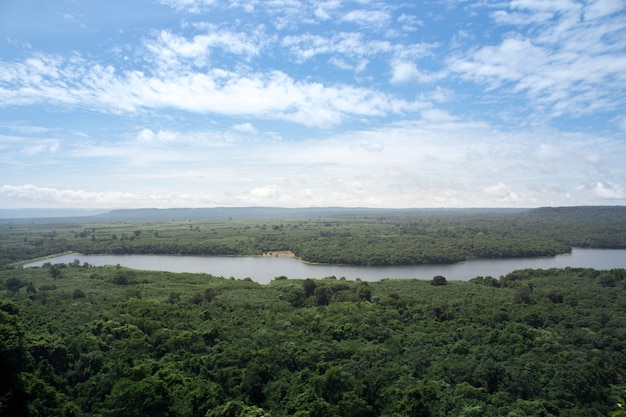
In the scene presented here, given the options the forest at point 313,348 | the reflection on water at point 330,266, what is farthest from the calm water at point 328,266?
the forest at point 313,348

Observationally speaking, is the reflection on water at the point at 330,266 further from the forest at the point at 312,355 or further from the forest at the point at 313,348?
the forest at the point at 312,355

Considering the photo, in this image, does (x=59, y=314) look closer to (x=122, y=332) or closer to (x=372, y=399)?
(x=122, y=332)

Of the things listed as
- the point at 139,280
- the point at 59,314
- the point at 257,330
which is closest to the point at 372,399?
the point at 257,330

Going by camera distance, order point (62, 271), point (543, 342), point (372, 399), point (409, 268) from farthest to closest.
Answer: point (409, 268) < point (62, 271) < point (543, 342) < point (372, 399)

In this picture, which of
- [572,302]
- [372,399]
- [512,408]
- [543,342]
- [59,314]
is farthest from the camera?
Answer: [572,302]

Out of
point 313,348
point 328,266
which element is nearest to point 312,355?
point 313,348

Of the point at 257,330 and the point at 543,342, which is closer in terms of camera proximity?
the point at 543,342

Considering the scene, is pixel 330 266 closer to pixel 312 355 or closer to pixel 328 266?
pixel 328 266

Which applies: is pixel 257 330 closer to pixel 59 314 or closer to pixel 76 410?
pixel 76 410
